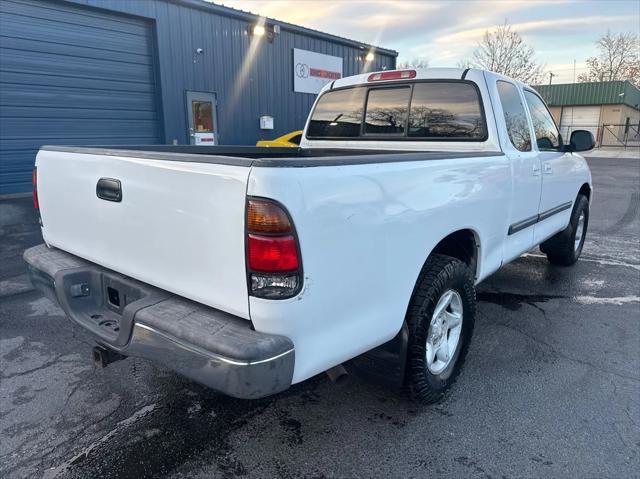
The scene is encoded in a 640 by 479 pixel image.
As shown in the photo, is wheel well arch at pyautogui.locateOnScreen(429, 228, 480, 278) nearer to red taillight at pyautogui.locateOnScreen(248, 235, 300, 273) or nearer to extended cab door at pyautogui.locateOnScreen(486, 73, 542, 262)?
extended cab door at pyautogui.locateOnScreen(486, 73, 542, 262)

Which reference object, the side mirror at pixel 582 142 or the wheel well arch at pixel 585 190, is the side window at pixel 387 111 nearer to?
the side mirror at pixel 582 142

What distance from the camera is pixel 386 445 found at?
8.40ft

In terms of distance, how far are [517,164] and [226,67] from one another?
1052 cm

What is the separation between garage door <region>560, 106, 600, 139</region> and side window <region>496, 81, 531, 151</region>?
4210 centimetres

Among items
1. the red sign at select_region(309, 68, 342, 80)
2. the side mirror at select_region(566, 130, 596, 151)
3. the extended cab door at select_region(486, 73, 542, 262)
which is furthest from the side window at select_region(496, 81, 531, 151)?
the red sign at select_region(309, 68, 342, 80)

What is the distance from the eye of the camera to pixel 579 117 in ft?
139

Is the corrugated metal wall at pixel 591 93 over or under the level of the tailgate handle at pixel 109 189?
over

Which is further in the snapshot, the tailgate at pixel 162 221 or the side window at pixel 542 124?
the side window at pixel 542 124

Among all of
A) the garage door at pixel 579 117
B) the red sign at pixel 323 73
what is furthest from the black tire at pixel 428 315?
the garage door at pixel 579 117

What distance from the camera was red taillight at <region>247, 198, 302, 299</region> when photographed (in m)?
1.80

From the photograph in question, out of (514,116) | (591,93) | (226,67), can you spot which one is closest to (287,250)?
(514,116)

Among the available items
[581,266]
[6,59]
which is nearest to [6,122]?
[6,59]

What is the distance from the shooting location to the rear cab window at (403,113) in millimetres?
3703

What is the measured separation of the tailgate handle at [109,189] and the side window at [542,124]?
3461mm
